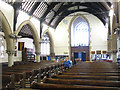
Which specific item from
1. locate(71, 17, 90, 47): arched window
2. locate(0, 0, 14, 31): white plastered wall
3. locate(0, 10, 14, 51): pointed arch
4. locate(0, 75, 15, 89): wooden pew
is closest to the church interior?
locate(71, 17, 90, 47): arched window

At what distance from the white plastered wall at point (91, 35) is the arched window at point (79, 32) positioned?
755 mm

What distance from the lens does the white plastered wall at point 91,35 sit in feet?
54.6

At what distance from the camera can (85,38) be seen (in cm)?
1781

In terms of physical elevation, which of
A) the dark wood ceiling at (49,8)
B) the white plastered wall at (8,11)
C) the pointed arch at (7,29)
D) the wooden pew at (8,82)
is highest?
the dark wood ceiling at (49,8)

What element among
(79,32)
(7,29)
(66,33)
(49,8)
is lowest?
(7,29)

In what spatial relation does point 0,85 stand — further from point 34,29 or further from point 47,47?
point 47,47

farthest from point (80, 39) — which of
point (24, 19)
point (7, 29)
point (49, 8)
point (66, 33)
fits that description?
point (7, 29)

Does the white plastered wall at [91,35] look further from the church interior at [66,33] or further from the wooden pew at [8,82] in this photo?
the wooden pew at [8,82]

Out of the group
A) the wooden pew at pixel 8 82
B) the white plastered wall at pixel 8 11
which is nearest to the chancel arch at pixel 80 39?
the white plastered wall at pixel 8 11

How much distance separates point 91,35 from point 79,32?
187 centimetres

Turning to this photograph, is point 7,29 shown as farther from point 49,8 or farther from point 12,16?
point 49,8

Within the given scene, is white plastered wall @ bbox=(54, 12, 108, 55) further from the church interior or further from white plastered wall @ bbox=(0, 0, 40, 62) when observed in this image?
white plastered wall @ bbox=(0, 0, 40, 62)

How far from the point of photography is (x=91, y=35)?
56.1 feet

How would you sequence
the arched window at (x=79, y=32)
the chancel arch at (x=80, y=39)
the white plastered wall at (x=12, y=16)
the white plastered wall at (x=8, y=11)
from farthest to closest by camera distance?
the arched window at (x=79, y=32) → the chancel arch at (x=80, y=39) → the white plastered wall at (x=12, y=16) → the white plastered wall at (x=8, y=11)
